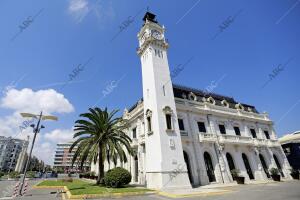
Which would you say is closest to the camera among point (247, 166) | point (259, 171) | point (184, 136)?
point (184, 136)

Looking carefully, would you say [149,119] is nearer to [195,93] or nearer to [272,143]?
[195,93]

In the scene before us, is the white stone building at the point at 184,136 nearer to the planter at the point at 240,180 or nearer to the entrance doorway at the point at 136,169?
the entrance doorway at the point at 136,169

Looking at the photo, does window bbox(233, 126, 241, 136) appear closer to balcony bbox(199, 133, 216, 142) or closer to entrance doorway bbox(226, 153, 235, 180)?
entrance doorway bbox(226, 153, 235, 180)

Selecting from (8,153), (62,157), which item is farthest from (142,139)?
(62,157)

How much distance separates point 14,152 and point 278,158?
440ft

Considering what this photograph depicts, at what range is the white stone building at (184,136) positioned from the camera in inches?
775

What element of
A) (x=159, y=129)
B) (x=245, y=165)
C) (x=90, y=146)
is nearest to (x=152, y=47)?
(x=159, y=129)

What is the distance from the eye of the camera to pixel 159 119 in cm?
2045

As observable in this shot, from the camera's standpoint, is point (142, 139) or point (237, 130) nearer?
point (142, 139)

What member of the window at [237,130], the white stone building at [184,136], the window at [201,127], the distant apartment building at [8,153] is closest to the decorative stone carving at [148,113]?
the white stone building at [184,136]

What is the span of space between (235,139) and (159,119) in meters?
14.4

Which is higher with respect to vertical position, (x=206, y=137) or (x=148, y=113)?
(x=148, y=113)

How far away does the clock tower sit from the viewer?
61.3ft

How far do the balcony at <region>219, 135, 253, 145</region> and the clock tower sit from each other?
891cm
